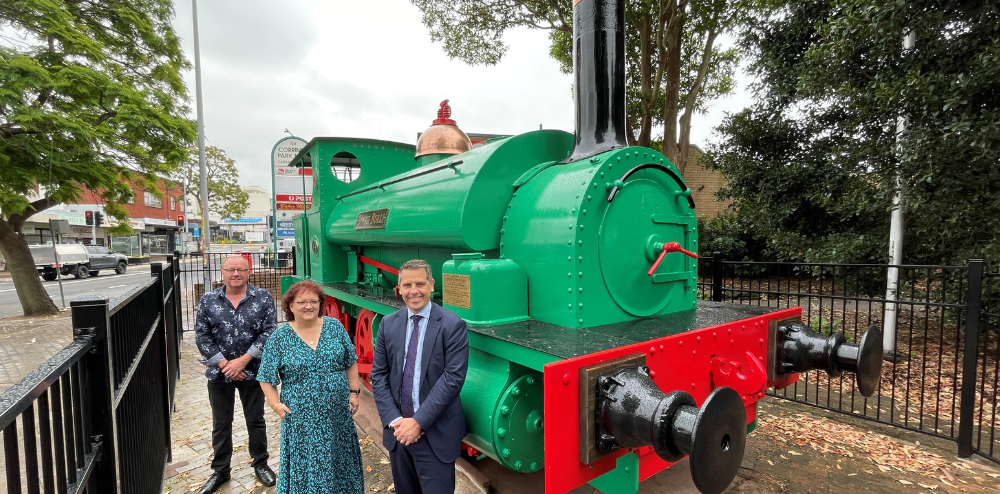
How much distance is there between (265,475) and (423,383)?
1.77m

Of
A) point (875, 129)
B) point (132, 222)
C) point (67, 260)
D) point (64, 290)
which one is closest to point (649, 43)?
point (875, 129)

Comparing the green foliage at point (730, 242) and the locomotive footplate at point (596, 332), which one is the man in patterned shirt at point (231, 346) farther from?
the green foliage at point (730, 242)

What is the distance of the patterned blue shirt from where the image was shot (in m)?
3.07

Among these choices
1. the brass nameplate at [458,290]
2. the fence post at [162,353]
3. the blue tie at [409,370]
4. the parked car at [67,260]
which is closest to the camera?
the blue tie at [409,370]

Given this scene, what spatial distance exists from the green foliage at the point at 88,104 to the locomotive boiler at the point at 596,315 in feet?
25.2

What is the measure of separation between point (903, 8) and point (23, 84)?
11.6m

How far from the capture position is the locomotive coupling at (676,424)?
5.91ft

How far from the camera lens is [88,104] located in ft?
27.7

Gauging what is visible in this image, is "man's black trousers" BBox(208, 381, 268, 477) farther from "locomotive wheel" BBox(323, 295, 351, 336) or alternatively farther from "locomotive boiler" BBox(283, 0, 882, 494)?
"locomotive wheel" BBox(323, 295, 351, 336)

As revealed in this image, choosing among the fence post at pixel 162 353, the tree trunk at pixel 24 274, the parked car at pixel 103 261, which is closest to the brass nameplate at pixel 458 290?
the fence post at pixel 162 353

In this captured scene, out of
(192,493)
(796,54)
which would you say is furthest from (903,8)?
(192,493)

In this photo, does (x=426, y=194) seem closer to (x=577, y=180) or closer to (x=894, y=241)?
(x=577, y=180)

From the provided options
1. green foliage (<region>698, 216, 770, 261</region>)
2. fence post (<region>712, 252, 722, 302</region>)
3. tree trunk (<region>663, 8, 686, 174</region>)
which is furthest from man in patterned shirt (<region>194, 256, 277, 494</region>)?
green foliage (<region>698, 216, 770, 261</region>)

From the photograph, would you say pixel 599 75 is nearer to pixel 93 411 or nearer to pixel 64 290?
pixel 93 411
